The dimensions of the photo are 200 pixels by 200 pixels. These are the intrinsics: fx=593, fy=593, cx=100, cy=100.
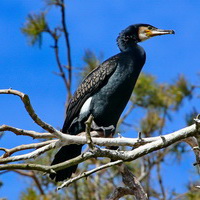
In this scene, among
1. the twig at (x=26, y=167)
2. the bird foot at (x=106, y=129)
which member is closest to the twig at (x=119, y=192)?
the twig at (x=26, y=167)

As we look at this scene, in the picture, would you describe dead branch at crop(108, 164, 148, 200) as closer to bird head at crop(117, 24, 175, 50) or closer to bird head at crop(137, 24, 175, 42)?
bird head at crop(117, 24, 175, 50)

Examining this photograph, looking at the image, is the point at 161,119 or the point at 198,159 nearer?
the point at 198,159

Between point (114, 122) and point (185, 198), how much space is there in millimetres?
1314

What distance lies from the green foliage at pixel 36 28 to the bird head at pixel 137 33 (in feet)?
9.41

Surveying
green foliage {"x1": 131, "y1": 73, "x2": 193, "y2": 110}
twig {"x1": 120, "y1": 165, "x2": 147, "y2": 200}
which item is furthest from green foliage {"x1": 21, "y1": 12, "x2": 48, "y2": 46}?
twig {"x1": 120, "y1": 165, "x2": 147, "y2": 200}

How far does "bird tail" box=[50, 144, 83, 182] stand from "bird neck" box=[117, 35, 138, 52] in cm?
110

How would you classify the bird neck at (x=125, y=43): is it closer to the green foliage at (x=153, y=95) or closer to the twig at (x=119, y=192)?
the twig at (x=119, y=192)

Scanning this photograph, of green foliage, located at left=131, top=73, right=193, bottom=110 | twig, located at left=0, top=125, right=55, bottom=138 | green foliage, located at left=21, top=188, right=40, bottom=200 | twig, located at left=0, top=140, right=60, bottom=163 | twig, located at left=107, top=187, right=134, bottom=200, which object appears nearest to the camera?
twig, located at left=0, top=140, right=60, bottom=163

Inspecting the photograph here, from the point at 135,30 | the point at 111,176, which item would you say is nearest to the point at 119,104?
the point at 135,30

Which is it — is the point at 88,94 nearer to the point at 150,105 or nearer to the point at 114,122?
the point at 114,122

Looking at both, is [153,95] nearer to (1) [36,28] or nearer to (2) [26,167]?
(1) [36,28]

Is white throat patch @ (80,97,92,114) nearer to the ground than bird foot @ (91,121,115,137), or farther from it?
farther from it

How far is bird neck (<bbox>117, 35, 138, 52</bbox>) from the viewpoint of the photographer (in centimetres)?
524

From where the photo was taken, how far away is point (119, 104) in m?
4.82
